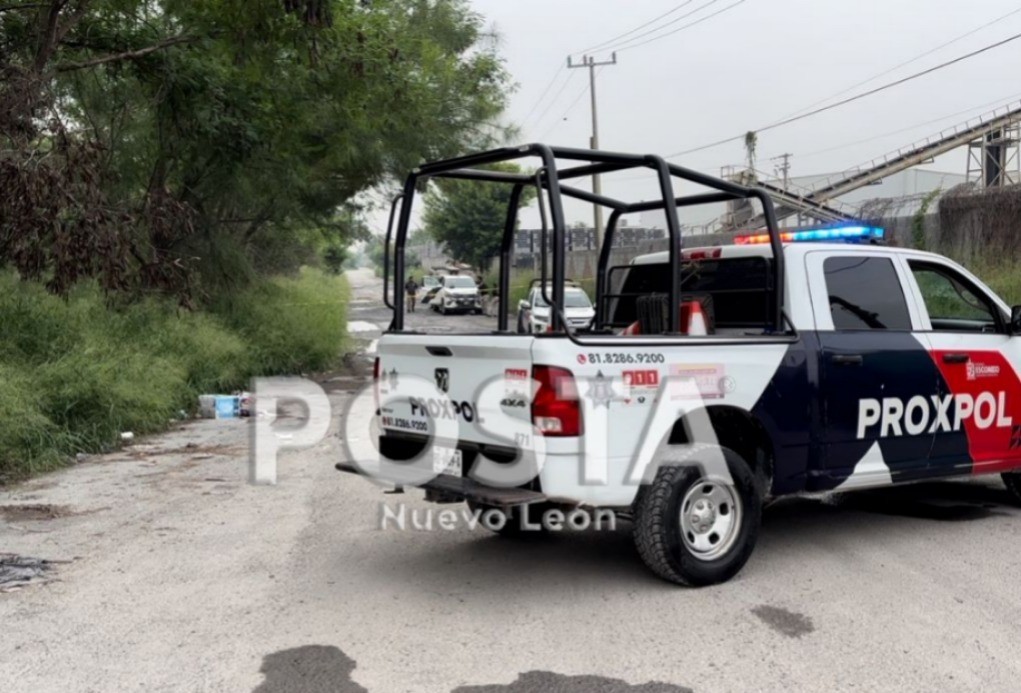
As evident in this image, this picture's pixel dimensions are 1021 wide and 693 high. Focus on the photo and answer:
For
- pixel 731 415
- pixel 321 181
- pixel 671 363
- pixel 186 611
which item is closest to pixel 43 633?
pixel 186 611

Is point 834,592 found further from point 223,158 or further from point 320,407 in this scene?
point 223,158

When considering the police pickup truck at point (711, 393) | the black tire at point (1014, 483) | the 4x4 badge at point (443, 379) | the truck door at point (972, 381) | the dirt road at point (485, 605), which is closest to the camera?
the dirt road at point (485, 605)

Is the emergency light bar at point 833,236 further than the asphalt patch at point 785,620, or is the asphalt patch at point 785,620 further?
the emergency light bar at point 833,236

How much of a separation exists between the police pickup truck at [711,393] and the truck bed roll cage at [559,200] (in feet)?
0.06

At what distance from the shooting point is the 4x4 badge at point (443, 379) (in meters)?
5.73

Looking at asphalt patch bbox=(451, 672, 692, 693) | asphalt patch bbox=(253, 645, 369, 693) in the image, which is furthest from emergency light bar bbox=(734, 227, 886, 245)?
asphalt patch bbox=(253, 645, 369, 693)

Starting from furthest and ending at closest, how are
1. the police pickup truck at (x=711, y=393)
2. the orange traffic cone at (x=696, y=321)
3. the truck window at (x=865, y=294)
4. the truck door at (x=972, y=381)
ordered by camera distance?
the truck door at (x=972, y=381), the truck window at (x=865, y=294), the orange traffic cone at (x=696, y=321), the police pickup truck at (x=711, y=393)

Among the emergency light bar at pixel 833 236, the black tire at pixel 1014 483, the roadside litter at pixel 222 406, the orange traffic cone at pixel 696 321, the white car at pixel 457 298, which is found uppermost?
the white car at pixel 457 298

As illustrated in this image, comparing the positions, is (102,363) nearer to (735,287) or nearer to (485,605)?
(485,605)

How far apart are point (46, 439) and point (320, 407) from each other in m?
5.13

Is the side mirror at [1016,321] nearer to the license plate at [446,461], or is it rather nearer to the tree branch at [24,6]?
the license plate at [446,461]

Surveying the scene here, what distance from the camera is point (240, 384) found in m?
16.4

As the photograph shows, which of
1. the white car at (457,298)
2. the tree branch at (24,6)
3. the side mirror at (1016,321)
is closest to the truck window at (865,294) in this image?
the side mirror at (1016,321)

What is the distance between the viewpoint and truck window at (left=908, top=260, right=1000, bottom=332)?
6957mm
